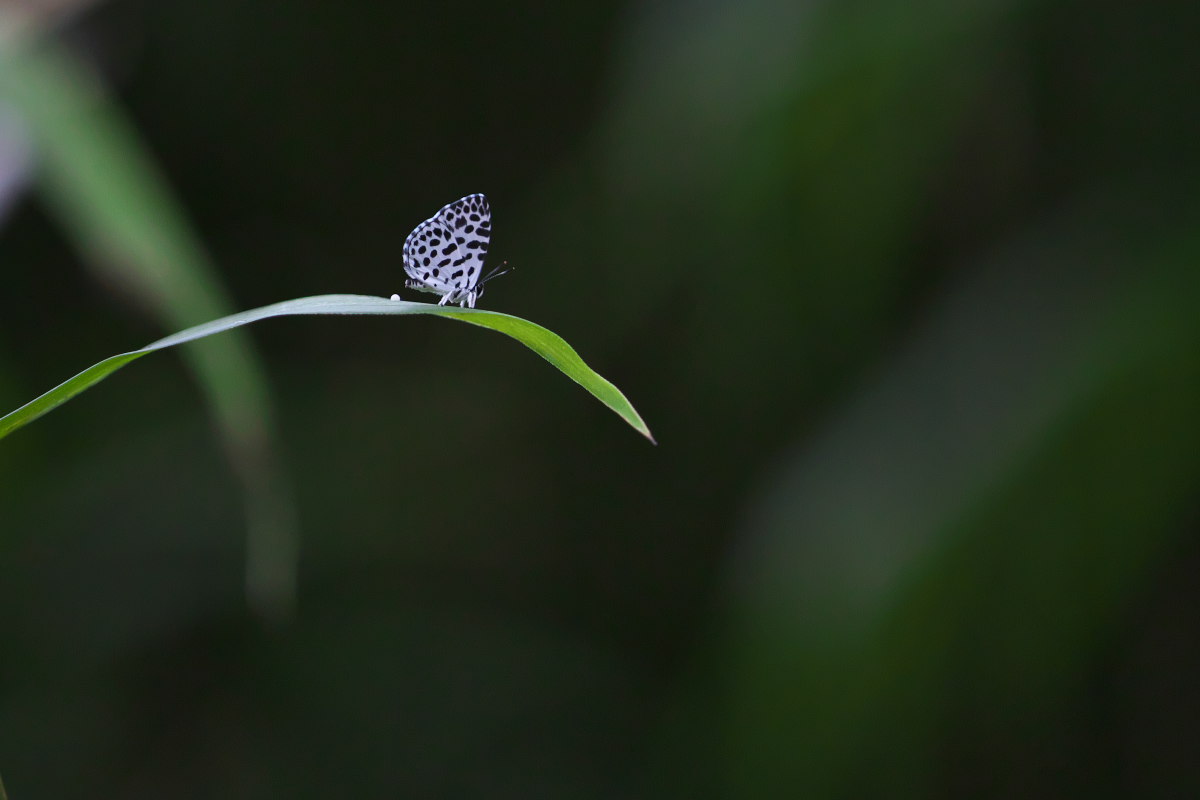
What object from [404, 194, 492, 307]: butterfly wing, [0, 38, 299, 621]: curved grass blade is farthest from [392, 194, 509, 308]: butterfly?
[0, 38, 299, 621]: curved grass blade

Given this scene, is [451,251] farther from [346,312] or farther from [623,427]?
[623,427]

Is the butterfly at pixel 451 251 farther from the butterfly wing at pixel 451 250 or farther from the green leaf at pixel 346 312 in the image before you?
the green leaf at pixel 346 312

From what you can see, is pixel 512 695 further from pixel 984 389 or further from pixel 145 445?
pixel 984 389

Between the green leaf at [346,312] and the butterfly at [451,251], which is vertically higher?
the butterfly at [451,251]

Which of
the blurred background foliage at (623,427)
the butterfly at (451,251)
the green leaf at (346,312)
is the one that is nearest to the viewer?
the green leaf at (346,312)

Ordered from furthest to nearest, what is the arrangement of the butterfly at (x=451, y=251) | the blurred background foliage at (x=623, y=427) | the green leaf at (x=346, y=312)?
the blurred background foliage at (x=623, y=427) < the butterfly at (x=451, y=251) < the green leaf at (x=346, y=312)

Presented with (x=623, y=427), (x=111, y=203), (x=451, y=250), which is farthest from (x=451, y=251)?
(x=623, y=427)

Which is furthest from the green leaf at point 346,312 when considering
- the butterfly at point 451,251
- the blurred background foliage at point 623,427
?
the blurred background foliage at point 623,427

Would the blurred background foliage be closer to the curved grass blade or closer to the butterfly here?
the curved grass blade
